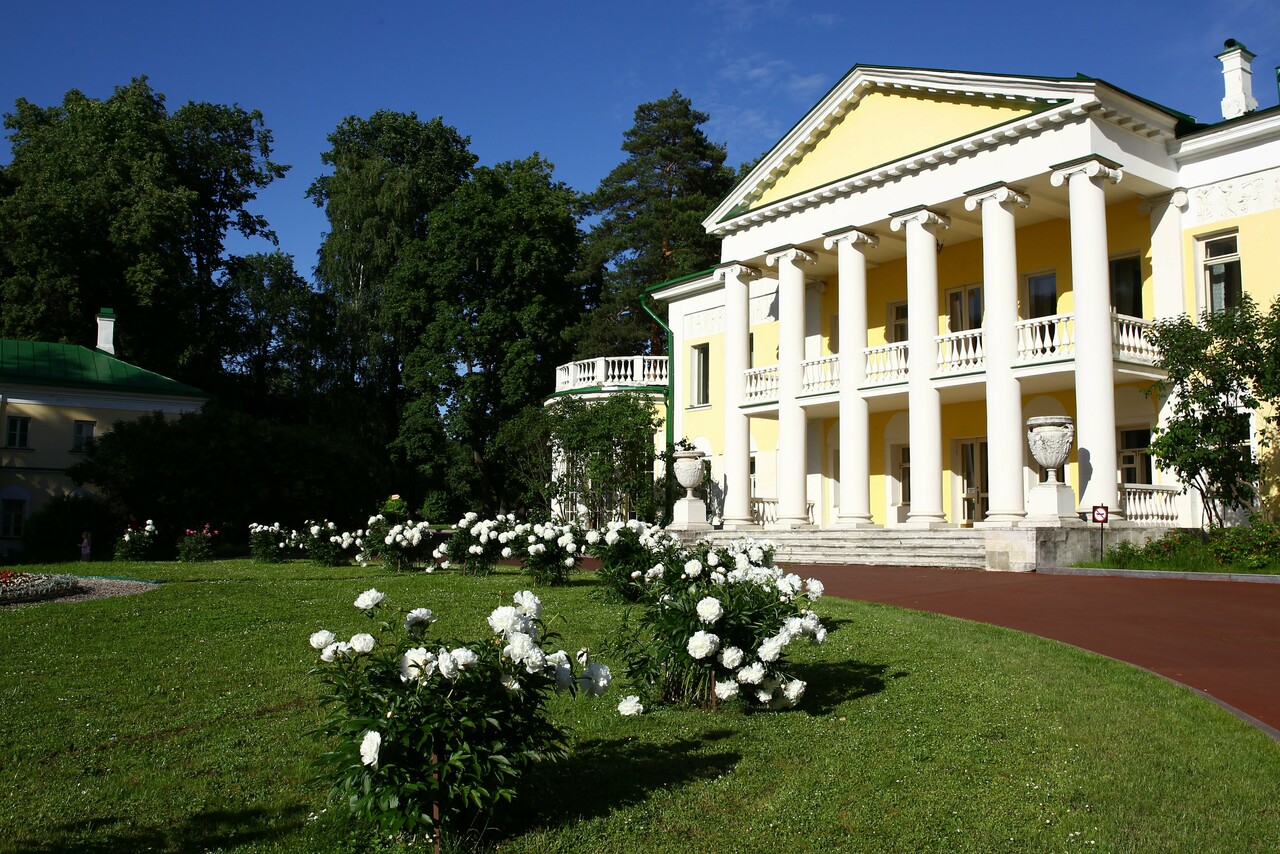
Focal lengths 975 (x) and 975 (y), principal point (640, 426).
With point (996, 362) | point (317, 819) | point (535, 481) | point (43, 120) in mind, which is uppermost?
point (43, 120)

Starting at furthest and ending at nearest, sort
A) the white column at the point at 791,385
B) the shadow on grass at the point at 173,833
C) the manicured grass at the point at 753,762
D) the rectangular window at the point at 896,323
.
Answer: the rectangular window at the point at 896,323, the white column at the point at 791,385, the manicured grass at the point at 753,762, the shadow on grass at the point at 173,833

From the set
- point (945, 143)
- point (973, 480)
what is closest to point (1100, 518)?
point (973, 480)

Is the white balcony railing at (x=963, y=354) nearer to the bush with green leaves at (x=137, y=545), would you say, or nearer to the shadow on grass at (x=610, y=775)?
the shadow on grass at (x=610, y=775)

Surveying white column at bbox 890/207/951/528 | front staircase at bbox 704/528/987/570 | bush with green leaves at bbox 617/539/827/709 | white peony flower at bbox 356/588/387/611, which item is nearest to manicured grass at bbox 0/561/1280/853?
bush with green leaves at bbox 617/539/827/709

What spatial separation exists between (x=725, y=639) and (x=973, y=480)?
748 inches

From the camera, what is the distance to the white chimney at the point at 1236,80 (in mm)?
20812

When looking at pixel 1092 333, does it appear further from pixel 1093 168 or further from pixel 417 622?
pixel 417 622

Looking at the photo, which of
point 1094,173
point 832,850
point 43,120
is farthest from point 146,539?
point 43,120

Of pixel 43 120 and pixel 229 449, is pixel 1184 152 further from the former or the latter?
pixel 43 120

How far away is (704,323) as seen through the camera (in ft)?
101

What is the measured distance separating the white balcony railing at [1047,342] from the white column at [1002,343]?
20cm

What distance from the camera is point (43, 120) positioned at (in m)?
Answer: 44.4

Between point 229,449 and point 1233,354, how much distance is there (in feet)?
85.4

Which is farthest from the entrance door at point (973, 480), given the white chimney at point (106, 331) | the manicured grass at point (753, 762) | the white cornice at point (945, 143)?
the white chimney at point (106, 331)
